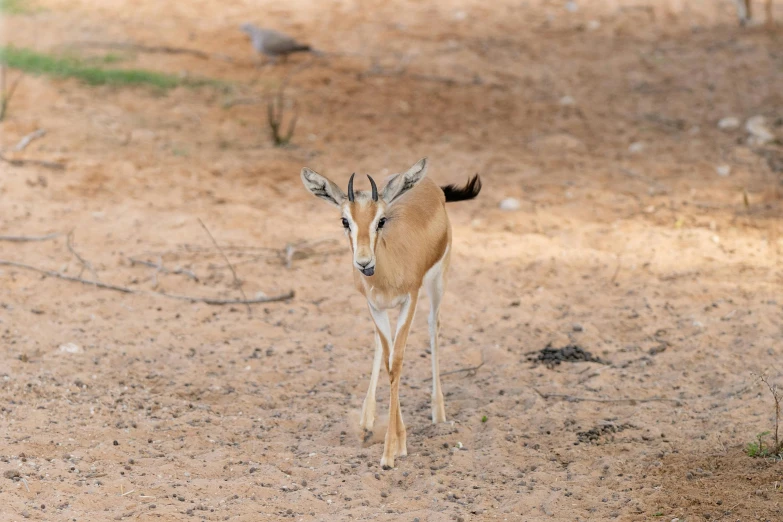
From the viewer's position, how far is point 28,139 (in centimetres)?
844

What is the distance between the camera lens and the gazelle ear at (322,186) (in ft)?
14.0

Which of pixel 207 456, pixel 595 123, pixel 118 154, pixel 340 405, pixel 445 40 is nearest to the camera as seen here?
pixel 207 456

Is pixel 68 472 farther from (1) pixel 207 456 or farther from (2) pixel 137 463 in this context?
(1) pixel 207 456

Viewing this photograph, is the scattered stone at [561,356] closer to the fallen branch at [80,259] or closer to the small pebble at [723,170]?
the fallen branch at [80,259]

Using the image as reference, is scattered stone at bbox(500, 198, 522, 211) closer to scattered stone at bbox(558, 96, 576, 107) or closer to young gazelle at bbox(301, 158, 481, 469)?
scattered stone at bbox(558, 96, 576, 107)

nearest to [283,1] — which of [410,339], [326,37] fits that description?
[326,37]

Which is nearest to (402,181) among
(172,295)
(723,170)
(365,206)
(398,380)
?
(365,206)

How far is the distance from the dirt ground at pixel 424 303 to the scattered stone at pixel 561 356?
76mm

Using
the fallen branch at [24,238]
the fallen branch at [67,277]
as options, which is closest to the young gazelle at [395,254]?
the fallen branch at [67,277]

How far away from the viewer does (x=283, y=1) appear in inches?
526

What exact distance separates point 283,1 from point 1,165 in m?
6.51

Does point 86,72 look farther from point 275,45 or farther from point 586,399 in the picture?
point 586,399

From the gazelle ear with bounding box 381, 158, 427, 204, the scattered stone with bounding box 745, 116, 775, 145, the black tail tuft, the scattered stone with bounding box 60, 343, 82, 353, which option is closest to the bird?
the scattered stone with bounding box 745, 116, 775, 145

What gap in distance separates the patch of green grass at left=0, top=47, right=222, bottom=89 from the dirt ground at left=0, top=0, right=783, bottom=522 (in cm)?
19
